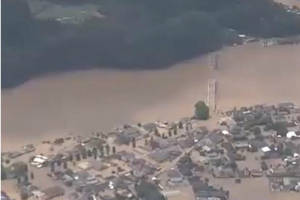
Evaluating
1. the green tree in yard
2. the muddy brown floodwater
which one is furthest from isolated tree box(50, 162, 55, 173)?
the green tree in yard

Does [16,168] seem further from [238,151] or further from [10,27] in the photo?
[10,27]

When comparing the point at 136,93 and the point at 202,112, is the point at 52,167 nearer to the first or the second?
the point at 202,112

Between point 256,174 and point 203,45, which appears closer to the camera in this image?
point 256,174

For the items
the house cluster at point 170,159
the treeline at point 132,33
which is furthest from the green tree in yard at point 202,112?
the treeline at point 132,33

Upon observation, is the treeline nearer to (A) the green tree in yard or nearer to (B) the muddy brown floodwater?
(B) the muddy brown floodwater

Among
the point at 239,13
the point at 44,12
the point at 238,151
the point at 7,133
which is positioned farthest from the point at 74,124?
the point at 239,13

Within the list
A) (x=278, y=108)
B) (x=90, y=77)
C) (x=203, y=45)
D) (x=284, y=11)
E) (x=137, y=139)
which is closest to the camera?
(x=137, y=139)

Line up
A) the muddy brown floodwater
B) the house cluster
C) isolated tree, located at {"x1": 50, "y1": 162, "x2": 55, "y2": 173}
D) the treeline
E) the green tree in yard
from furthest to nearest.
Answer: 1. the treeline
2. the muddy brown floodwater
3. the green tree in yard
4. isolated tree, located at {"x1": 50, "y1": 162, "x2": 55, "y2": 173}
5. the house cluster

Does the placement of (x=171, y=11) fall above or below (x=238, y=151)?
above
